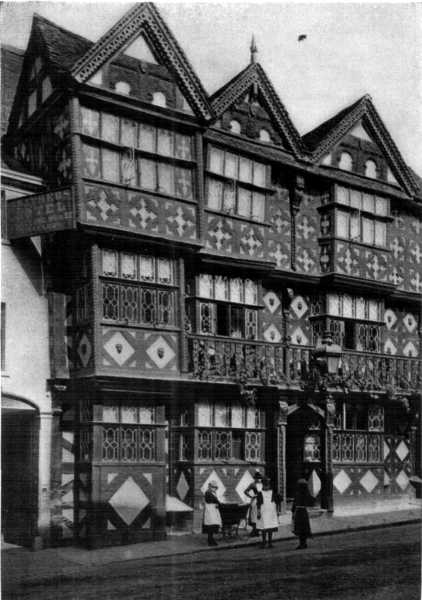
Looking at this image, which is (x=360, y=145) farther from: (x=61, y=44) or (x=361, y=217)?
(x=61, y=44)

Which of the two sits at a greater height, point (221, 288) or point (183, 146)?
point (183, 146)

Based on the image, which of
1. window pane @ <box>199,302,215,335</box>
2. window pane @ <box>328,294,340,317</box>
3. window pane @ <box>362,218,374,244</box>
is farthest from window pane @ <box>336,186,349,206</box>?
window pane @ <box>199,302,215,335</box>

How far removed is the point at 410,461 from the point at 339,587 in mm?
11394

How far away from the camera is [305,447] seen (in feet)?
77.0

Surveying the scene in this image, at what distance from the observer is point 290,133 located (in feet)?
Result: 75.9

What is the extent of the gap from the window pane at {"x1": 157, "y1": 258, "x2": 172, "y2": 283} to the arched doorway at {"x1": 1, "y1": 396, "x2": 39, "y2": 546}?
3852mm

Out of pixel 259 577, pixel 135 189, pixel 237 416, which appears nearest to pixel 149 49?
pixel 135 189

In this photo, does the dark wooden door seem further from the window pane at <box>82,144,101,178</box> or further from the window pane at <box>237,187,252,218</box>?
the window pane at <box>237,187,252,218</box>

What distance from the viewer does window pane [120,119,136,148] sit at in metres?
19.3

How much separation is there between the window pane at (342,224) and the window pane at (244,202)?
3050 mm

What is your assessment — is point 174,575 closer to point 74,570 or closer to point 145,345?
point 74,570

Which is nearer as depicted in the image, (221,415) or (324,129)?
(221,415)

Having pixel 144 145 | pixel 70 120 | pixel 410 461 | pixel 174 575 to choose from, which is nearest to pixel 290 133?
pixel 144 145

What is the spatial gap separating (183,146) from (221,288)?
3490mm
